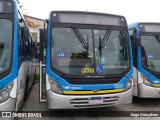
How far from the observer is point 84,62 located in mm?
6633

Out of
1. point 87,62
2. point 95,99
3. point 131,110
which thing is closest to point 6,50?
point 87,62

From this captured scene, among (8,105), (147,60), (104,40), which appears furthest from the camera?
(147,60)

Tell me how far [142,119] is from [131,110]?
4.10 feet

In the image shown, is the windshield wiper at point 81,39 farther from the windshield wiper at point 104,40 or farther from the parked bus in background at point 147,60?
the parked bus in background at point 147,60

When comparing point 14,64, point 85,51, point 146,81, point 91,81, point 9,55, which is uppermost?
point 85,51

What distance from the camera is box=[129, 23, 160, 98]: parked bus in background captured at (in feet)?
27.6

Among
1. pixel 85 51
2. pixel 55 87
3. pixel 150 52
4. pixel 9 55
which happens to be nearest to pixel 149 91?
pixel 150 52

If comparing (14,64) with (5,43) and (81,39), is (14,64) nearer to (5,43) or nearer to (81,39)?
(5,43)

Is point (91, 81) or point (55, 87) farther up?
point (91, 81)

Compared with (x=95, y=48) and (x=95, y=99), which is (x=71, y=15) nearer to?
(x=95, y=48)

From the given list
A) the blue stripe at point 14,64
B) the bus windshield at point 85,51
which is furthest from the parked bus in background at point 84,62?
the blue stripe at point 14,64

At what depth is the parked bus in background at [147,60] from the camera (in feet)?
27.6

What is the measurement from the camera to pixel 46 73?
6695 mm

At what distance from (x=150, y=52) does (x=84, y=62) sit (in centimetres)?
320
